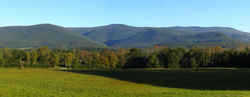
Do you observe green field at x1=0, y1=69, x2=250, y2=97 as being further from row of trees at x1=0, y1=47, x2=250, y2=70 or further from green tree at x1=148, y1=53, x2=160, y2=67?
row of trees at x1=0, y1=47, x2=250, y2=70

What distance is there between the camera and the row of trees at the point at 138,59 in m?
104

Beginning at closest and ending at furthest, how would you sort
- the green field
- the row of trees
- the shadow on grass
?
the green field → the shadow on grass → the row of trees

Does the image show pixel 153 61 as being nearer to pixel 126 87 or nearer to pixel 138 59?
pixel 138 59

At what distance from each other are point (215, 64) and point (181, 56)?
1456 cm

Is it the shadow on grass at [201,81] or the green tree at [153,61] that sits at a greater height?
the shadow on grass at [201,81]

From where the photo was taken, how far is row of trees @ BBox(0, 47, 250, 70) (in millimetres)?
103500

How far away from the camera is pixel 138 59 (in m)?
112

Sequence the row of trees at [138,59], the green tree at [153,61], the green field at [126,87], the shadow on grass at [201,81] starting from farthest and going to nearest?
1. the green tree at [153,61]
2. the row of trees at [138,59]
3. the shadow on grass at [201,81]
4. the green field at [126,87]

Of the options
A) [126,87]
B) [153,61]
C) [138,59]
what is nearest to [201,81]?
[126,87]

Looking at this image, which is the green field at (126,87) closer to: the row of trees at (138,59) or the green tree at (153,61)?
the green tree at (153,61)

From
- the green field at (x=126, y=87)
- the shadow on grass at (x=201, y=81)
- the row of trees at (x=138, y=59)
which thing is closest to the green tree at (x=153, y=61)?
the row of trees at (x=138, y=59)

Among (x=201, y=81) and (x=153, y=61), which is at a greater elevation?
(x=201, y=81)

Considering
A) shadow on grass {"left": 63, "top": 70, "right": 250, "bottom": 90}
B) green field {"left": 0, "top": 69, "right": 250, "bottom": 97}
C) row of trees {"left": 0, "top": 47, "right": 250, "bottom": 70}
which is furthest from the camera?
row of trees {"left": 0, "top": 47, "right": 250, "bottom": 70}

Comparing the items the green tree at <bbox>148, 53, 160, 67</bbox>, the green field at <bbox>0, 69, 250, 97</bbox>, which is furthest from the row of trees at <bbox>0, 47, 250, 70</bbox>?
the green field at <bbox>0, 69, 250, 97</bbox>
